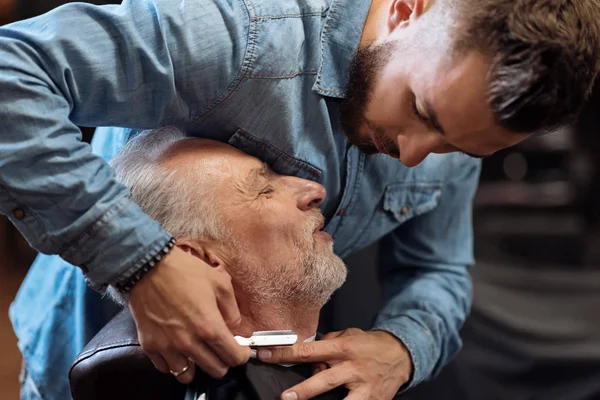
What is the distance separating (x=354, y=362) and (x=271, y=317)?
18 cm

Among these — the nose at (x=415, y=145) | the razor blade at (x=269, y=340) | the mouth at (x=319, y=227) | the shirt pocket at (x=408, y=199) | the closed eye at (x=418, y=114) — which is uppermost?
the closed eye at (x=418, y=114)

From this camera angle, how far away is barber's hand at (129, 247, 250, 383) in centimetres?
108

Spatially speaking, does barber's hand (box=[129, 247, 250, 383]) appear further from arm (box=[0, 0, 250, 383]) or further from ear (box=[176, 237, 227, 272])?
ear (box=[176, 237, 227, 272])

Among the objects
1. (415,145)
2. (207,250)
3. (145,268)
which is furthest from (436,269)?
(145,268)

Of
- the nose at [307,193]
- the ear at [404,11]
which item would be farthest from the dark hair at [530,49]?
the nose at [307,193]

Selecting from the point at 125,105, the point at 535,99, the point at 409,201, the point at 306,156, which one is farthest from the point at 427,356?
the point at 125,105

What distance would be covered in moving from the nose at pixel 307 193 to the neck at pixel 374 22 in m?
0.28

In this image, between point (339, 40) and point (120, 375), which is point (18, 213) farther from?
point (339, 40)

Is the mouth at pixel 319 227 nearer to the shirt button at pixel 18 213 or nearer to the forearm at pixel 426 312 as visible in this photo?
the forearm at pixel 426 312

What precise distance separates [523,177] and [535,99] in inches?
81.5

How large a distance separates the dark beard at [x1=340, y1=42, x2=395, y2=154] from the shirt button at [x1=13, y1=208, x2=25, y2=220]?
619 mm

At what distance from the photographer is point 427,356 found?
1.56m

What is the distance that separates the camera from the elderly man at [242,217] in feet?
4.30

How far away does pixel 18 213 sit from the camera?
3.48 ft
